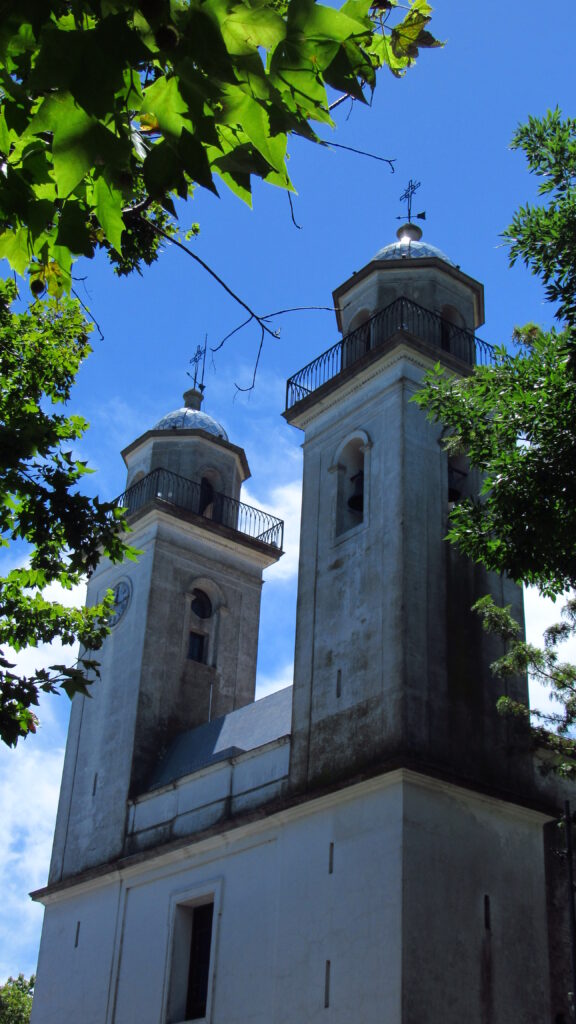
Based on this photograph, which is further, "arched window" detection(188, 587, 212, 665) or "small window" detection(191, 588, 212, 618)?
"small window" detection(191, 588, 212, 618)

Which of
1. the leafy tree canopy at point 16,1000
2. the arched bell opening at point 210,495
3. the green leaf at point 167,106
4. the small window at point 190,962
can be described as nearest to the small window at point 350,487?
the small window at point 190,962

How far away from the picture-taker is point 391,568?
1975 centimetres

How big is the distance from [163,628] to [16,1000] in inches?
871

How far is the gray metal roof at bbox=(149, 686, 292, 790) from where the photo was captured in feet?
74.8

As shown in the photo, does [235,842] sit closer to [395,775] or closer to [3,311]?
[395,775]

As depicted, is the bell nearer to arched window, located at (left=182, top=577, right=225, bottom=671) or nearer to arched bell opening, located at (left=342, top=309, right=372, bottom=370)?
arched bell opening, located at (left=342, top=309, right=372, bottom=370)

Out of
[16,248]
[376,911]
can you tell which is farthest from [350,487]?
[16,248]

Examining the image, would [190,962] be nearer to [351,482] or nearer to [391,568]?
[391,568]

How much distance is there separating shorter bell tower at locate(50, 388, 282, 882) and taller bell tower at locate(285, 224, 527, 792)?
5464 mm

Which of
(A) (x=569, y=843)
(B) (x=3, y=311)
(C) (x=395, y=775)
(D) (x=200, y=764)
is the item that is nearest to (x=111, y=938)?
(D) (x=200, y=764)

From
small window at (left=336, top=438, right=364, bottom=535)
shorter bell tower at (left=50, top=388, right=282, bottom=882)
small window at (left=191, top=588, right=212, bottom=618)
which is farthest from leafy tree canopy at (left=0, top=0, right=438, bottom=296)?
small window at (left=191, top=588, right=212, bottom=618)

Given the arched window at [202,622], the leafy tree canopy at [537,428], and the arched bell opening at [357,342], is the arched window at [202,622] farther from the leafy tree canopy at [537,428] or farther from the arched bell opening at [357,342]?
the leafy tree canopy at [537,428]

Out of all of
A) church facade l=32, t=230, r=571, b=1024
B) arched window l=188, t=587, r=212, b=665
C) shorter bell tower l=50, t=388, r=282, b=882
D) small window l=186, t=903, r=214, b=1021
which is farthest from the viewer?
arched window l=188, t=587, r=212, b=665

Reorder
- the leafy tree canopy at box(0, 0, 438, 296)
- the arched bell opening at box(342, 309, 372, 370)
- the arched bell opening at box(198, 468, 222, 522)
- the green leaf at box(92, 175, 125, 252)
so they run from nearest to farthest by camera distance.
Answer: the leafy tree canopy at box(0, 0, 438, 296) < the green leaf at box(92, 175, 125, 252) < the arched bell opening at box(342, 309, 372, 370) < the arched bell opening at box(198, 468, 222, 522)
